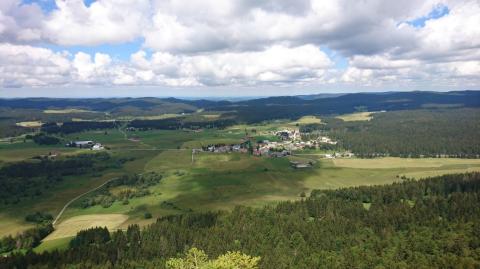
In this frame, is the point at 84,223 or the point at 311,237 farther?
the point at 84,223

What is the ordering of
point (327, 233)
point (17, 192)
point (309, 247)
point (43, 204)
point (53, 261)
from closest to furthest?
point (53, 261)
point (309, 247)
point (327, 233)
point (43, 204)
point (17, 192)

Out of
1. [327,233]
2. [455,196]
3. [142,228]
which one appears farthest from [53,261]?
[455,196]

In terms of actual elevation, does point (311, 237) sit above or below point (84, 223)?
above

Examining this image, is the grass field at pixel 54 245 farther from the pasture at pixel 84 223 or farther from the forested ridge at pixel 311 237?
the forested ridge at pixel 311 237

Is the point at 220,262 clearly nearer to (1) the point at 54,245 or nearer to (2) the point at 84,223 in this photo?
(1) the point at 54,245

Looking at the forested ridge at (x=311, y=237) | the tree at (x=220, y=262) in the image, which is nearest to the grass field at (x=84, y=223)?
the forested ridge at (x=311, y=237)

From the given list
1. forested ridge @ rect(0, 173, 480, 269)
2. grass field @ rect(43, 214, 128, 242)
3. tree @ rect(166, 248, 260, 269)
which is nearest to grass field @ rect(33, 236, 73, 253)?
grass field @ rect(43, 214, 128, 242)

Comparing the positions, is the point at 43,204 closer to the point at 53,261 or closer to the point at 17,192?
the point at 17,192

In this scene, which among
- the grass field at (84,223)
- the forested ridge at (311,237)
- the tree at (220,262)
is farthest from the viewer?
the grass field at (84,223)

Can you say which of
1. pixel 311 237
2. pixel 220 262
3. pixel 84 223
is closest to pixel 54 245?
pixel 84 223
